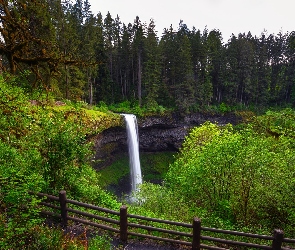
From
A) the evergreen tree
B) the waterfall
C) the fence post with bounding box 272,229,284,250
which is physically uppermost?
the evergreen tree

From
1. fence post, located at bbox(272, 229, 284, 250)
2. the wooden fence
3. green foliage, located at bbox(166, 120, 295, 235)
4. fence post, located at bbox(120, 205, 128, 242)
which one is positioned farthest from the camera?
green foliage, located at bbox(166, 120, 295, 235)

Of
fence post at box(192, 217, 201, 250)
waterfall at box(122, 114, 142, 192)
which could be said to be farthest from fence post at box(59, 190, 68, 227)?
waterfall at box(122, 114, 142, 192)

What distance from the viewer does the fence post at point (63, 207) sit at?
970cm

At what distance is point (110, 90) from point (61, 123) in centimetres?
4396

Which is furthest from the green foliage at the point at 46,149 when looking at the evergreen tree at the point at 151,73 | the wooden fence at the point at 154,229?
the evergreen tree at the point at 151,73

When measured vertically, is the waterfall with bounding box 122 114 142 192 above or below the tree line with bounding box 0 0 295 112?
below

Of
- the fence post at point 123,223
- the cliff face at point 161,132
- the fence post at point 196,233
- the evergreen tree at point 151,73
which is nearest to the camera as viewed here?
the fence post at point 196,233

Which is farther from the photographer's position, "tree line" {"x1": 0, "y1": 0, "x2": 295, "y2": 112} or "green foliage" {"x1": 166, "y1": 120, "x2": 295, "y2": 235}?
"tree line" {"x1": 0, "y1": 0, "x2": 295, "y2": 112}

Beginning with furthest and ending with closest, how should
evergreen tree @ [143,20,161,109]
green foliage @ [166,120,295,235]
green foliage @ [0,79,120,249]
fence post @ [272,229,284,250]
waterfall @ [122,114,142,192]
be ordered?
evergreen tree @ [143,20,161,109] → waterfall @ [122,114,142,192] → green foliage @ [166,120,295,235] → green foliage @ [0,79,120,249] → fence post @ [272,229,284,250]

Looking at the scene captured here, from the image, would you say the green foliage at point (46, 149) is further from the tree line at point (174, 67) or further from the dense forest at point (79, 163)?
the tree line at point (174, 67)

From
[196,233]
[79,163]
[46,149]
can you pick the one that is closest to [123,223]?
[196,233]

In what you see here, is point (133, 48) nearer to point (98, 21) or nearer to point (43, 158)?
point (98, 21)

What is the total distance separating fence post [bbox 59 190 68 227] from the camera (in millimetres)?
9695

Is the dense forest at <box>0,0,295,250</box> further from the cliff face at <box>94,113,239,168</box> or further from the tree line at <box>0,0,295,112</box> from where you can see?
the tree line at <box>0,0,295,112</box>
